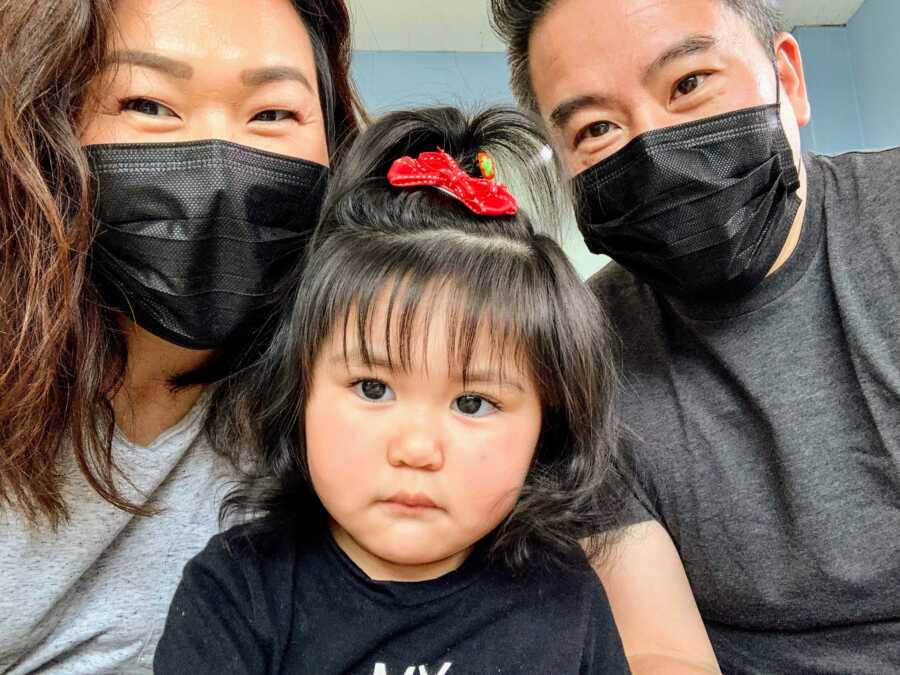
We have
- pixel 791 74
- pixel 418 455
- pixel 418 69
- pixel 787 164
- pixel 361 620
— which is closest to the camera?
pixel 418 455

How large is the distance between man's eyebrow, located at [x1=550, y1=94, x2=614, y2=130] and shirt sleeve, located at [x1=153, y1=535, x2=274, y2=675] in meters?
0.93

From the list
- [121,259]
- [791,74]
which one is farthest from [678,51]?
[121,259]

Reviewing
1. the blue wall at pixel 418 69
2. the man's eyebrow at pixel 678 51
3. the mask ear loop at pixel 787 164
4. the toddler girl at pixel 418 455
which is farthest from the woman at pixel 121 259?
the blue wall at pixel 418 69

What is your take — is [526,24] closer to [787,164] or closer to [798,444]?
[787,164]

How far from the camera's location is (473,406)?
1052mm

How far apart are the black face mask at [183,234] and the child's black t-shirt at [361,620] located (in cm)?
34

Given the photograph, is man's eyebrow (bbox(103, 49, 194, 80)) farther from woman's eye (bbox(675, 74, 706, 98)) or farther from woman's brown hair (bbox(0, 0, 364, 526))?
woman's eye (bbox(675, 74, 706, 98))

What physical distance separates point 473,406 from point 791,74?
94 centimetres

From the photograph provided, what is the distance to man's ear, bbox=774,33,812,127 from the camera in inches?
56.6

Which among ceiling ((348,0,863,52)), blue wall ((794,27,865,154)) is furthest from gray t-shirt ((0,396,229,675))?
blue wall ((794,27,865,154))

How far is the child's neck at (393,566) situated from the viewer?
1122 millimetres

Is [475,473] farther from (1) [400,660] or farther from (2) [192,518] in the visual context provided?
(2) [192,518]

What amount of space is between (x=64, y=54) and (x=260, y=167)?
0.30 meters

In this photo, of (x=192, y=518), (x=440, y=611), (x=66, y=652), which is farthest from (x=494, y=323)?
(x=66, y=652)
